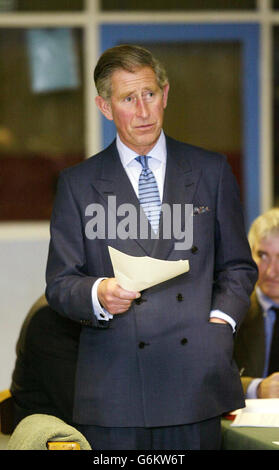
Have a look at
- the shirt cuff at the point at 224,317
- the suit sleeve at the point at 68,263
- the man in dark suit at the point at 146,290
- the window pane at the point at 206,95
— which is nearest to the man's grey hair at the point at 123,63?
the man in dark suit at the point at 146,290

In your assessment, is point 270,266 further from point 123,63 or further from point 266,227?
point 123,63

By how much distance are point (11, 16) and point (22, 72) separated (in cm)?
35

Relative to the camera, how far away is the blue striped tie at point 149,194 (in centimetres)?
258

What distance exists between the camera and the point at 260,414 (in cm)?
296

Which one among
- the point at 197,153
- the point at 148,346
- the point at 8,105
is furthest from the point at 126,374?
the point at 8,105

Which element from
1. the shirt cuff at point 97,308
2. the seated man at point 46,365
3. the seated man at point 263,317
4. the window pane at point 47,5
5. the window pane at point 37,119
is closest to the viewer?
the shirt cuff at point 97,308

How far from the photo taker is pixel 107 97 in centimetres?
261

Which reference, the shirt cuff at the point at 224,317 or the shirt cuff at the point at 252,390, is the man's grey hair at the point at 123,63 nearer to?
the shirt cuff at the point at 224,317

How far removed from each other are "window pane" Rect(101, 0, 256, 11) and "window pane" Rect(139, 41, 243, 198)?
0.74 feet

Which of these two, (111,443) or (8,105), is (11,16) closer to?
(8,105)

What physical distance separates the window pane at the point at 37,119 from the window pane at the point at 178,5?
35 cm

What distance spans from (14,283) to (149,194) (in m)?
2.88

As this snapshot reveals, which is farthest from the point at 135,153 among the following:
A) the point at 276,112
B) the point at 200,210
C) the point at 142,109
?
the point at 276,112

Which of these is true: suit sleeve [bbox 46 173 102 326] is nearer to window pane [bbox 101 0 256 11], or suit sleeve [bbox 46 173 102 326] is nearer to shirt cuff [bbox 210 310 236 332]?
shirt cuff [bbox 210 310 236 332]
